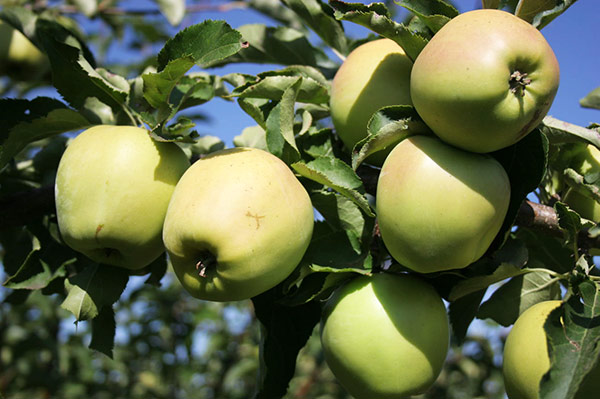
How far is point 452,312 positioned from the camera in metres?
1.32

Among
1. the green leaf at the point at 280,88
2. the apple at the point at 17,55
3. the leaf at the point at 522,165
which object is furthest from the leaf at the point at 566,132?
the apple at the point at 17,55

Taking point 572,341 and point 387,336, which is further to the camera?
point 387,336

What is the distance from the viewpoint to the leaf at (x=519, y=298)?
1.27 m

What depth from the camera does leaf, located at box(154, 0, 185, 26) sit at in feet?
7.64

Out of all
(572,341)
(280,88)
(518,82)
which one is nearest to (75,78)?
(280,88)

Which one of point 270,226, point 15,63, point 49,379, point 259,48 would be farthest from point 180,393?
point 270,226

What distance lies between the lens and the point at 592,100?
1526 mm

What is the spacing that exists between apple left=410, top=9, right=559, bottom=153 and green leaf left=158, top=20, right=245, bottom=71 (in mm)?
377

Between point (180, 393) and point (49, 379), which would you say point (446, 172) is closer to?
point (49, 379)

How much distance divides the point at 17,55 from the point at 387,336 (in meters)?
2.50

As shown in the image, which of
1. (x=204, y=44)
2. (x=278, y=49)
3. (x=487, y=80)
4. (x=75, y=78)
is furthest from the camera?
(x=278, y=49)

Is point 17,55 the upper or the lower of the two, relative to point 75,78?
lower

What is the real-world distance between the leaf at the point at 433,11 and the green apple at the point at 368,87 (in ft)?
0.36

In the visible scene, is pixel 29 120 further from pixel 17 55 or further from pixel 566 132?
pixel 17 55
